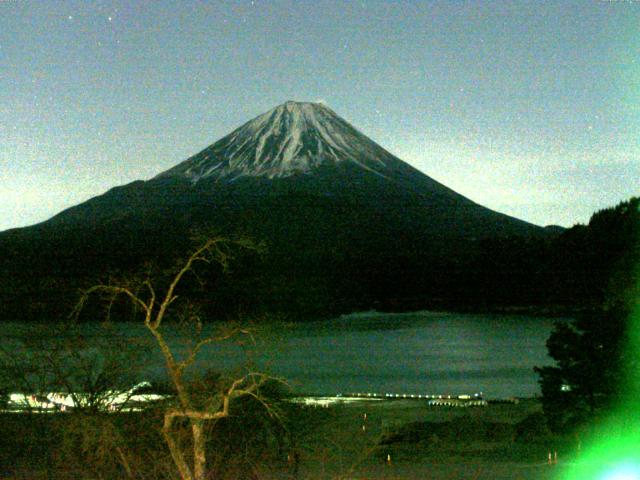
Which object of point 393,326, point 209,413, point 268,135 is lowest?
point 393,326

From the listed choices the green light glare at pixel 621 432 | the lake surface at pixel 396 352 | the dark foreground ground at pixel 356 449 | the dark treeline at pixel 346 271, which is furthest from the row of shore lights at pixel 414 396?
the dark treeline at pixel 346 271

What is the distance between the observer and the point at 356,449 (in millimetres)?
14734

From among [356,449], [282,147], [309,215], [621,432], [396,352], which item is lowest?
[396,352]

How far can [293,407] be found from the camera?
1759cm

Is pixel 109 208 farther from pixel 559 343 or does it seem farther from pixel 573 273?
pixel 559 343

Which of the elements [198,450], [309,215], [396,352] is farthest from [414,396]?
[309,215]

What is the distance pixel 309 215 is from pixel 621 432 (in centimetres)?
7809

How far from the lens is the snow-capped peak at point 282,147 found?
289 ft

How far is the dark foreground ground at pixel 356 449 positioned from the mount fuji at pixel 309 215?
44951 millimetres

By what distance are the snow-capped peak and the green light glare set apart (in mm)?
75714

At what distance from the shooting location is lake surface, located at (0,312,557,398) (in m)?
26.8

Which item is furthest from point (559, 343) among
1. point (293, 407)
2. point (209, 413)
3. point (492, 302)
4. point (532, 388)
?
point (492, 302)

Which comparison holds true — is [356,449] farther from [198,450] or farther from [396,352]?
[396,352]

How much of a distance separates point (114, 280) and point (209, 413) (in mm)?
943
